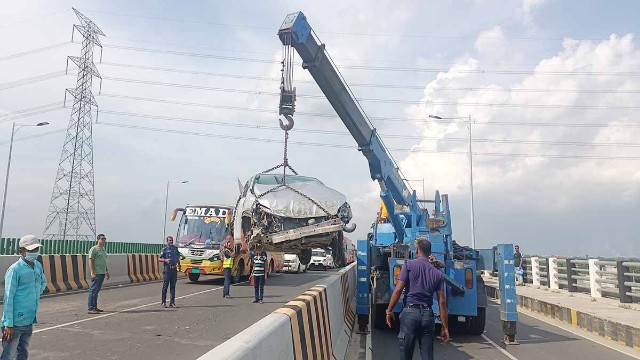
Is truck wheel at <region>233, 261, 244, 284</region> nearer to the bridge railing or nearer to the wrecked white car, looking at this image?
the wrecked white car

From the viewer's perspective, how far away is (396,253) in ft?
34.4

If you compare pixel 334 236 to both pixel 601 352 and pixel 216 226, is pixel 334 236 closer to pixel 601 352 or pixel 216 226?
pixel 601 352

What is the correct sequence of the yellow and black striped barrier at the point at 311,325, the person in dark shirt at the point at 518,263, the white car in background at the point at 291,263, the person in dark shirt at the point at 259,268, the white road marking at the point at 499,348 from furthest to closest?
the white car in background at the point at 291,263 → the person in dark shirt at the point at 518,263 → the person in dark shirt at the point at 259,268 → the white road marking at the point at 499,348 → the yellow and black striped barrier at the point at 311,325

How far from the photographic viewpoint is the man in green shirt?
10.9 meters

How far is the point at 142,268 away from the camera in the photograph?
2061 centimetres

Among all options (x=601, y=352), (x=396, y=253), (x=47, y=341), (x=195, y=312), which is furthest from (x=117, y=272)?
(x=601, y=352)

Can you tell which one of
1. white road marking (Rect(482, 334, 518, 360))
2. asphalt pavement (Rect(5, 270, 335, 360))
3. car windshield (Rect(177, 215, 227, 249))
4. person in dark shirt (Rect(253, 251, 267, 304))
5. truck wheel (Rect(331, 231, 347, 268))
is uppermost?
car windshield (Rect(177, 215, 227, 249))

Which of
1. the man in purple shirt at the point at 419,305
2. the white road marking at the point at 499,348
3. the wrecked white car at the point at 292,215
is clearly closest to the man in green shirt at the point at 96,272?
the wrecked white car at the point at 292,215

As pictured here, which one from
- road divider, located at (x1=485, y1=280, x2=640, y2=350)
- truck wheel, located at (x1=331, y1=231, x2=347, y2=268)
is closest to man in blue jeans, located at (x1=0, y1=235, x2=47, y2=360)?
truck wheel, located at (x1=331, y1=231, x2=347, y2=268)

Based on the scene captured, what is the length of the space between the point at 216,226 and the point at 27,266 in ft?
47.3

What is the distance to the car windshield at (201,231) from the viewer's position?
1900cm

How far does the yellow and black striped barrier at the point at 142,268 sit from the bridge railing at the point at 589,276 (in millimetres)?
16713

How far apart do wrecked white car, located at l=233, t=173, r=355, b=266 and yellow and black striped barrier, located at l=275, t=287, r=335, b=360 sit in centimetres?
509

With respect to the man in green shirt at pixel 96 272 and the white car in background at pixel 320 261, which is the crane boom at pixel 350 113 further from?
the white car in background at pixel 320 261
